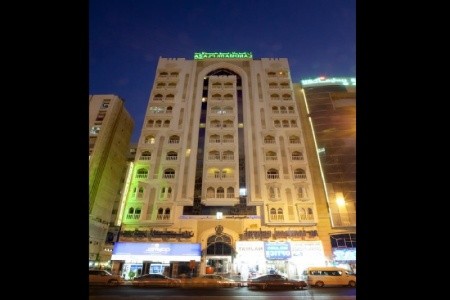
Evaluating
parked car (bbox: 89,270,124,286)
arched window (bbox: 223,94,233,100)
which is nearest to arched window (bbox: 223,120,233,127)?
arched window (bbox: 223,94,233,100)

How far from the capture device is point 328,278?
22312 millimetres

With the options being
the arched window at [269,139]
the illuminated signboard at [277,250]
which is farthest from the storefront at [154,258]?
the arched window at [269,139]

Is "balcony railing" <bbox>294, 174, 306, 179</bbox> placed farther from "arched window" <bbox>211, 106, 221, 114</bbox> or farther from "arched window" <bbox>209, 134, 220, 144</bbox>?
"arched window" <bbox>211, 106, 221, 114</bbox>

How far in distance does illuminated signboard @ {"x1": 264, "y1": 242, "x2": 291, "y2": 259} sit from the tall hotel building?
97mm

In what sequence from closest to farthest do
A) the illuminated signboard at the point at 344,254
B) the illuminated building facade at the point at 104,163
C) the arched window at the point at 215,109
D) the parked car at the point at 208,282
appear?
the parked car at the point at 208,282
the illuminated signboard at the point at 344,254
the illuminated building facade at the point at 104,163
the arched window at the point at 215,109

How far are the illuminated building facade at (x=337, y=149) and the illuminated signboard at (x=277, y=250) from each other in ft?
17.4

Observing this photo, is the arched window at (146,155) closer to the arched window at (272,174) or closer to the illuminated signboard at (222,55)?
the arched window at (272,174)

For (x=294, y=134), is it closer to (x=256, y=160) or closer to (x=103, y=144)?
(x=256, y=160)

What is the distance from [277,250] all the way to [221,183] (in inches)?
378

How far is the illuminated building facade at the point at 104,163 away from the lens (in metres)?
38.0

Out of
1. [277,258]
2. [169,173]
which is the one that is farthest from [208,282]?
[169,173]
